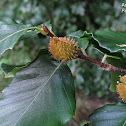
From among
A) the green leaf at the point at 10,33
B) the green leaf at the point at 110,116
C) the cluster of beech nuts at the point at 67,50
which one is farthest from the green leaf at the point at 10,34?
the green leaf at the point at 110,116

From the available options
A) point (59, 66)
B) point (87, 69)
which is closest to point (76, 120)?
point (87, 69)

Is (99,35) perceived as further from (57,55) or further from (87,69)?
(87,69)

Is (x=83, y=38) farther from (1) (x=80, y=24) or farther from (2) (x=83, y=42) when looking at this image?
(1) (x=80, y=24)

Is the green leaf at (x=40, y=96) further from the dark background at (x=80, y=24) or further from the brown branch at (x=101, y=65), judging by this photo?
the dark background at (x=80, y=24)

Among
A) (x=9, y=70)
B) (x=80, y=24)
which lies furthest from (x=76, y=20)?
(x=9, y=70)

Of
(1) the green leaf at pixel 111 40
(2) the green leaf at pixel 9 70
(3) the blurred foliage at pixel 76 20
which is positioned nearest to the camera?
(1) the green leaf at pixel 111 40
